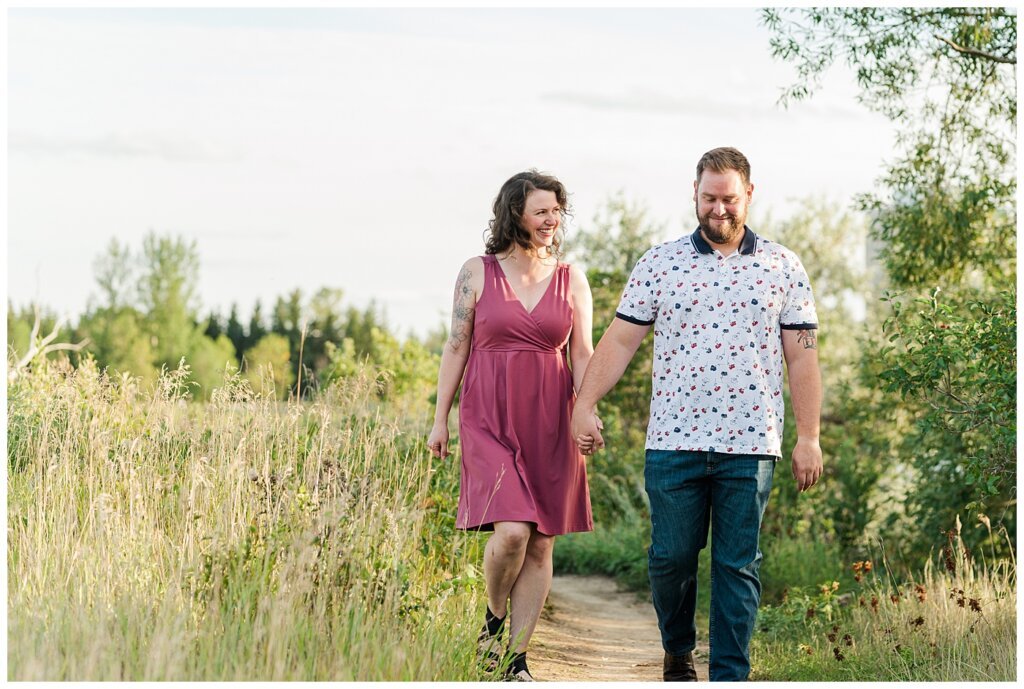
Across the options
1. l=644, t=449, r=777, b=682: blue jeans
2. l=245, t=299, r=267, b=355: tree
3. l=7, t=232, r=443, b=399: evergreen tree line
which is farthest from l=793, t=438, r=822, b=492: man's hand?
l=245, t=299, r=267, b=355: tree

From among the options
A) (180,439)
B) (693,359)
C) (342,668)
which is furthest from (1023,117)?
(180,439)

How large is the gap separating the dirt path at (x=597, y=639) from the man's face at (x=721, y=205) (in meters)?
2.19

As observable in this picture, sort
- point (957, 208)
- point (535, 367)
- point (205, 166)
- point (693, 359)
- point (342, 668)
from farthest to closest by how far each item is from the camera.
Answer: point (205, 166)
point (957, 208)
point (535, 367)
point (693, 359)
point (342, 668)

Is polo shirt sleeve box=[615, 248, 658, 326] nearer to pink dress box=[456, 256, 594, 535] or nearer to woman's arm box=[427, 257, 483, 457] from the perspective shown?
pink dress box=[456, 256, 594, 535]

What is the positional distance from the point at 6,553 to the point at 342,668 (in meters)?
1.81

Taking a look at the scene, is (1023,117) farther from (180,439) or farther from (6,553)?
(6,553)

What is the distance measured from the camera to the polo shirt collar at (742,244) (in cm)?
443

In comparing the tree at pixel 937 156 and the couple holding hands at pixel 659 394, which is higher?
the tree at pixel 937 156

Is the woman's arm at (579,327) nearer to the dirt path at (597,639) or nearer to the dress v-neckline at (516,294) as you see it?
the dress v-neckline at (516,294)

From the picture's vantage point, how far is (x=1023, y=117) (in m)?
5.21

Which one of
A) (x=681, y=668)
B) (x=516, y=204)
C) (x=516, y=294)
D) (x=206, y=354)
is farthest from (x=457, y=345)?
(x=206, y=354)

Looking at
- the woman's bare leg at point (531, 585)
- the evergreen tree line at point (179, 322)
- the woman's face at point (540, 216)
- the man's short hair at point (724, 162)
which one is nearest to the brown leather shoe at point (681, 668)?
the woman's bare leg at point (531, 585)

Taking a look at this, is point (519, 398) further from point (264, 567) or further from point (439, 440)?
point (264, 567)

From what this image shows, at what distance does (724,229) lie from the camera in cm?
439
